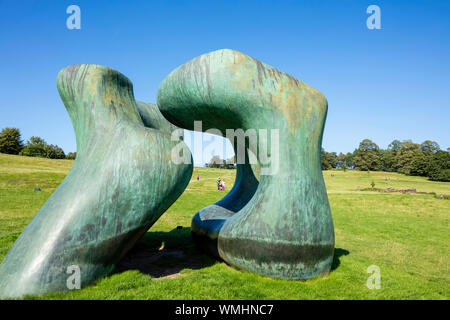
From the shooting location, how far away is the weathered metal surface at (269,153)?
5.16 m

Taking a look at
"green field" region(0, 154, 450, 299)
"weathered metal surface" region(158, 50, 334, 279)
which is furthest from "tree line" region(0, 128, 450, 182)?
"weathered metal surface" region(158, 50, 334, 279)

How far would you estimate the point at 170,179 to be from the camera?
4.99 metres

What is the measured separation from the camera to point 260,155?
19.0 ft

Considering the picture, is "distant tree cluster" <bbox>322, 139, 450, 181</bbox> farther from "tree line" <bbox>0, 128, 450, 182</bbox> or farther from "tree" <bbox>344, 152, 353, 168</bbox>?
"tree" <bbox>344, 152, 353, 168</bbox>

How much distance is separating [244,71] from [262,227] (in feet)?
10.5

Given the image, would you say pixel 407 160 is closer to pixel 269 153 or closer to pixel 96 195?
pixel 269 153

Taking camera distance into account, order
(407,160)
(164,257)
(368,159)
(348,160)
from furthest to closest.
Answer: (348,160), (368,159), (407,160), (164,257)

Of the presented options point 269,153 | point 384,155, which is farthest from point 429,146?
point 269,153

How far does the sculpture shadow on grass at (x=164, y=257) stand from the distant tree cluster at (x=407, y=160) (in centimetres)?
6662

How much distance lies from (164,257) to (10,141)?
257 ft

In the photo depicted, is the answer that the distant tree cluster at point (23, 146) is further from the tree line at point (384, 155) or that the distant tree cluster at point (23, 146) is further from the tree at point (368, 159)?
the tree at point (368, 159)

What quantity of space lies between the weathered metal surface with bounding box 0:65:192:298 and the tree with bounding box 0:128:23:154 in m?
77.3

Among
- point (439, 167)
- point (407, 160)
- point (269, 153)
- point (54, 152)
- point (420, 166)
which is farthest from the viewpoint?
point (54, 152)
